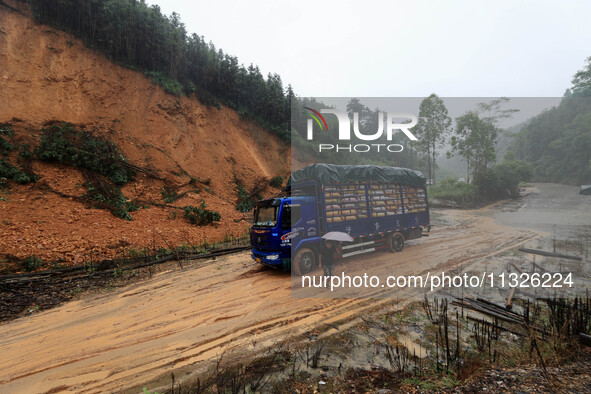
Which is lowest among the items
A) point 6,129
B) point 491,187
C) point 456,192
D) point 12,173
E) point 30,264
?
point 30,264

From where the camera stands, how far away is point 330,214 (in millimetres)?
7828

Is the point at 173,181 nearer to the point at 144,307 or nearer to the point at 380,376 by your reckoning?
the point at 144,307

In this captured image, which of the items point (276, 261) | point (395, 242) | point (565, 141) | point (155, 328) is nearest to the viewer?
point (155, 328)

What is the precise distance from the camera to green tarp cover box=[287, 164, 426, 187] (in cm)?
777

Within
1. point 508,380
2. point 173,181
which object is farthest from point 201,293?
point 173,181

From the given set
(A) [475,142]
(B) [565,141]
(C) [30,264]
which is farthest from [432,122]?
(C) [30,264]

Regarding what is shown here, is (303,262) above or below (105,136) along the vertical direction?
below

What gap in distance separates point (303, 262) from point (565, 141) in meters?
44.6

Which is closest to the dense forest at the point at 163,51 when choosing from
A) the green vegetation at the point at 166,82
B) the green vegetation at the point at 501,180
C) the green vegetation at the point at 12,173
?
the green vegetation at the point at 166,82

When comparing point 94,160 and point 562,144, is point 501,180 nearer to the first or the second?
point 562,144

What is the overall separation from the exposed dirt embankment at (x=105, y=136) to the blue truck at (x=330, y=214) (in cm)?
714

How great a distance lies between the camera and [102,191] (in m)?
13.4

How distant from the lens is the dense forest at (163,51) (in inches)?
741

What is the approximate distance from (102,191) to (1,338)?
35.2 feet
